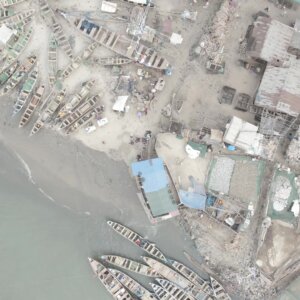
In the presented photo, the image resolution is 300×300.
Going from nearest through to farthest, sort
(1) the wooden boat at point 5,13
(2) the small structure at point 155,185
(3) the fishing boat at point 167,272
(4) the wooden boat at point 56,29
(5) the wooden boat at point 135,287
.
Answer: (2) the small structure at point 155,185 → (4) the wooden boat at point 56,29 → (1) the wooden boat at point 5,13 → (5) the wooden boat at point 135,287 → (3) the fishing boat at point 167,272

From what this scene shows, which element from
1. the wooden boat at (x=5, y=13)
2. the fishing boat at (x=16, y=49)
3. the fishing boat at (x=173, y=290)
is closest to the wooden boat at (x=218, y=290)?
the fishing boat at (x=173, y=290)

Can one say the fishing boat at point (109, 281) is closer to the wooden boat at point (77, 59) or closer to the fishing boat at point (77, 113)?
the fishing boat at point (77, 113)

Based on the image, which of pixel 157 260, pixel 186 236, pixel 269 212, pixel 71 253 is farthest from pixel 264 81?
pixel 71 253

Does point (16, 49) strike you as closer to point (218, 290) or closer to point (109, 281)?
point (109, 281)

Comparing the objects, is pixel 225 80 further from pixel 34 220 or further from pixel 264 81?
pixel 34 220

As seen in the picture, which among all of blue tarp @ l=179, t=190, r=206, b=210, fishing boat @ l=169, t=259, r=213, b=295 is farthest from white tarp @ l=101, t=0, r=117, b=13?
fishing boat @ l=169, t=259, r=213, b=295

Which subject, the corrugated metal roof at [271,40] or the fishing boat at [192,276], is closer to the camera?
the corrugated metal roof at [271,40]

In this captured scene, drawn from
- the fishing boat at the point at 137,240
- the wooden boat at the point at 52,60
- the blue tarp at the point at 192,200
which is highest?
the wooden boat at the point at 52,60
